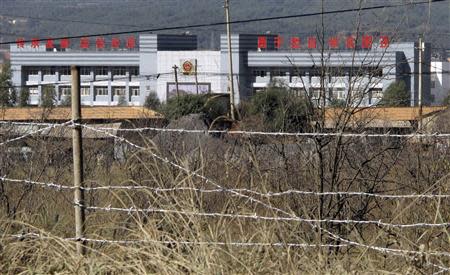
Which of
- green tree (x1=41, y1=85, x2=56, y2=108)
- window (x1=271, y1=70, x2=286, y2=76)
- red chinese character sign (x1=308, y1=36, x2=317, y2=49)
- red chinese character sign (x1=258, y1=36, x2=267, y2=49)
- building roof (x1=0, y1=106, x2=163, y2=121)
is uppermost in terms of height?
red chinese character sign (x1=258, y1=36, x2=267, y2=49)

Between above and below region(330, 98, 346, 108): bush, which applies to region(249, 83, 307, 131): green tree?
below

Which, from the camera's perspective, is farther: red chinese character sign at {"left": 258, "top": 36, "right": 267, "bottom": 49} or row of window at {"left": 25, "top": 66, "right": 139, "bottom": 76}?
row of window at {"left": 25, "top": 66, "right": 139, "bottom": 76}

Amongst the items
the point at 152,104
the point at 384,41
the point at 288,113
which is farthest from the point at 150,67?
the point at 384,41

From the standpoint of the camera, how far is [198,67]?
120 meters

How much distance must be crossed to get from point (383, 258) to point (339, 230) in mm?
1061

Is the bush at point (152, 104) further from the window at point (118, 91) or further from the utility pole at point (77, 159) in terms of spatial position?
the window at point (118, 91)

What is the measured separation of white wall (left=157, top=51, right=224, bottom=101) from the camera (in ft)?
385

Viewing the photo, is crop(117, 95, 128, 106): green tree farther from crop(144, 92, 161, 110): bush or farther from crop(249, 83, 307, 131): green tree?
crop(249, 83, 307, 131): green tree

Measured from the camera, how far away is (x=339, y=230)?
24.2 ft

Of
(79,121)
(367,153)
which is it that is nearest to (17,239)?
(79,121)

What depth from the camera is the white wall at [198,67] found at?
117m

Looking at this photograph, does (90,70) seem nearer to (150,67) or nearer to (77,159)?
(150,67)

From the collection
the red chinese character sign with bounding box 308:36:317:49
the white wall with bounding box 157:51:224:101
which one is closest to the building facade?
the white wall with bounding box 157:51:224:101

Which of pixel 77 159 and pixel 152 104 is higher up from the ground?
pixel 77 159
